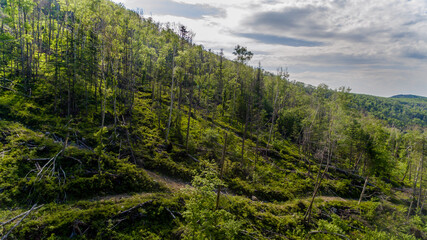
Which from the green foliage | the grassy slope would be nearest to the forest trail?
the grassy slope

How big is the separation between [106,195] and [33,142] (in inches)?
329

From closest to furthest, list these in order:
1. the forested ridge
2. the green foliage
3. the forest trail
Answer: the green foliage < the forested ridge < the forest trail

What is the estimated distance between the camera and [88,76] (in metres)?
25.8

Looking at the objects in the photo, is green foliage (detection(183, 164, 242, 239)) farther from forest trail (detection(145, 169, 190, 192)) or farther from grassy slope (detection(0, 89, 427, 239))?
forest trail (detection(145, 169, 190, 192))

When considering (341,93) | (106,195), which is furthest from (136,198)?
(341,93)

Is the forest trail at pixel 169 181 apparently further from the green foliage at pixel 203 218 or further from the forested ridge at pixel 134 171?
the green foliage at pixel 203 218

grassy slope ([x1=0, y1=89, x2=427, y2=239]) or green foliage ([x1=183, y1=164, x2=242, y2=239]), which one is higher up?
green foliage ([x1=183, y1=164, x2=242, y2=239])

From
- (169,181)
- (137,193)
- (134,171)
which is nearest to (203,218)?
(137,193)

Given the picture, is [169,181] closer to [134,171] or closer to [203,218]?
[134,171]

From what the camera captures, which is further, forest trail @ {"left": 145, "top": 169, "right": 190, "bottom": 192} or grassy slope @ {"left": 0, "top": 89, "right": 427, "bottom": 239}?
forest trail @ {"left": 145, "top": 169, "right": 190, "bottom": 192}

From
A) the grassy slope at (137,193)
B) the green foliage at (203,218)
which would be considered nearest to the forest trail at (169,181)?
the grassy slope at (137,193)

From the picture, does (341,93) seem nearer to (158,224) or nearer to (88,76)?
(158,224)

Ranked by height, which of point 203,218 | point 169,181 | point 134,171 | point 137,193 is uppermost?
point 203,218

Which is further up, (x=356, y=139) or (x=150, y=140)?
(x=356, y=139)
